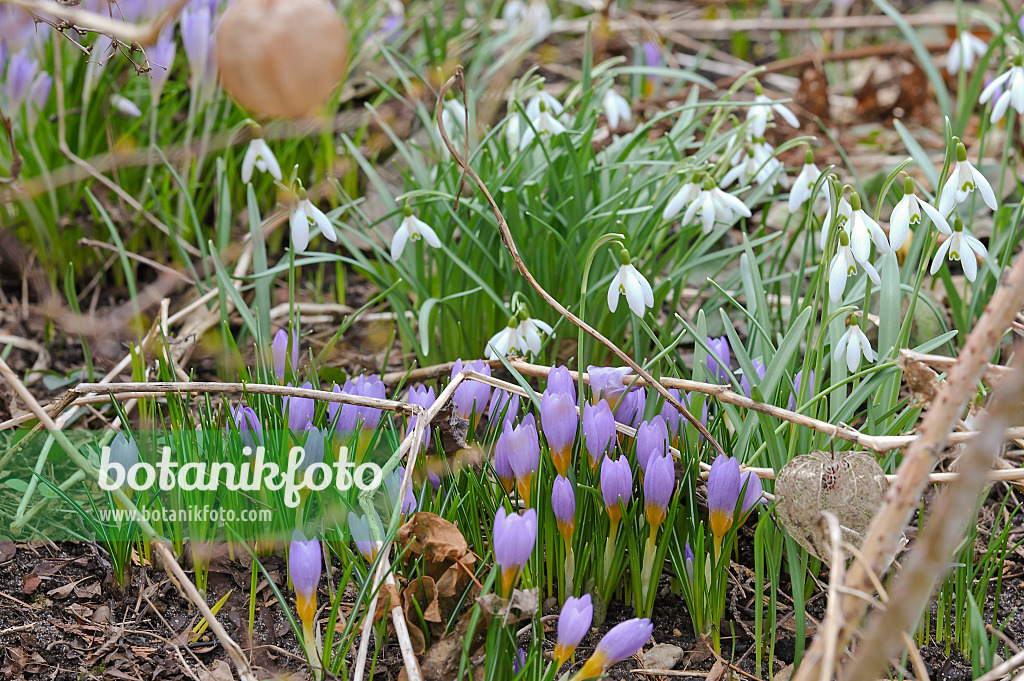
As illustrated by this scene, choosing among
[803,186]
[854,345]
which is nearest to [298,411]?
[854,345]

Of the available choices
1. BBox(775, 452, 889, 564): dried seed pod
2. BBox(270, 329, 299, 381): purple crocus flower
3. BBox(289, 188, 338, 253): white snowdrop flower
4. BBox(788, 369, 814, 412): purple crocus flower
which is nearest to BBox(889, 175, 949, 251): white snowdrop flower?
BBox(788, 369, 814, 412): purple crocus flower

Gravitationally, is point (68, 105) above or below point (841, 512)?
above

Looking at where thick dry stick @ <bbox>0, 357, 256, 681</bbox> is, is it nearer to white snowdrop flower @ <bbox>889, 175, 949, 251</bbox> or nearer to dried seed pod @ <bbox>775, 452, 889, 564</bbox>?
dried seed pod @ <bbox>775, 452, 889, 564</bbox>

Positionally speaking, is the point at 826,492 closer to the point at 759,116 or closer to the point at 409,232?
the point at 409,232

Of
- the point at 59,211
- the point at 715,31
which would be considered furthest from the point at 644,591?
the point at 715,31

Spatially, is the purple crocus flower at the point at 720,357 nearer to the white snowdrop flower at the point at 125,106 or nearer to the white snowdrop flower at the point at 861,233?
the white snowdrop flower at the point at 861,233

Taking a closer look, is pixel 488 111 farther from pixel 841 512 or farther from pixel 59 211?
pixel 841 512
